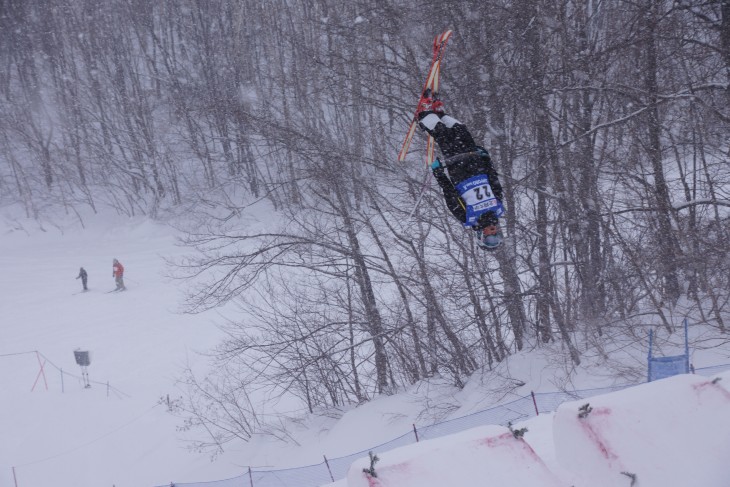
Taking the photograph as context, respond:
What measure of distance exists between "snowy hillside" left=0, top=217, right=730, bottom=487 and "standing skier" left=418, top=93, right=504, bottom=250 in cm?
207

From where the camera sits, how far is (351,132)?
16578mm

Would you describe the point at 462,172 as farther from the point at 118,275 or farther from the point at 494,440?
the point at 118,275

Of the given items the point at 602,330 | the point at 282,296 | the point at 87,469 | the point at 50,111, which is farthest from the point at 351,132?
the point at 50,111

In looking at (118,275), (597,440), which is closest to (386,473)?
(597,440)

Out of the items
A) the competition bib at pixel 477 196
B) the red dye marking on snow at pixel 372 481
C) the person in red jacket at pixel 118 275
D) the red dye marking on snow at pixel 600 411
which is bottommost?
the red dye marking on snow at pixel 600 411

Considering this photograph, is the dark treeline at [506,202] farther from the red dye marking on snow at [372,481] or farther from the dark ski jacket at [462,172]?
the red dye marking on snow at [372,481]

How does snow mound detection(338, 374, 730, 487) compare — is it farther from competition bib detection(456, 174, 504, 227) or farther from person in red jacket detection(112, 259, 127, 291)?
person in red jacket detection(112, 259, 127, 291)

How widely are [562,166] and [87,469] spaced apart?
12.9m

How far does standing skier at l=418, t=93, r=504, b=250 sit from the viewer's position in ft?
17.7

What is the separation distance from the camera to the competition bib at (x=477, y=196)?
5.60 metres

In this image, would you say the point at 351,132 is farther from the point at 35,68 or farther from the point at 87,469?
the point at 35,68

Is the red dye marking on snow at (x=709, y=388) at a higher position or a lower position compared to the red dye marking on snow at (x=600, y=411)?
lower

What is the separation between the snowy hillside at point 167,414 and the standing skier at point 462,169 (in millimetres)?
2065

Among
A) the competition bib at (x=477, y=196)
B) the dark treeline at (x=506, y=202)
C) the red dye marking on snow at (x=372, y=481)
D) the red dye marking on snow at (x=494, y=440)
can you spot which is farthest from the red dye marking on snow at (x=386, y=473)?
the dark treeline at (x=506, y=202)
